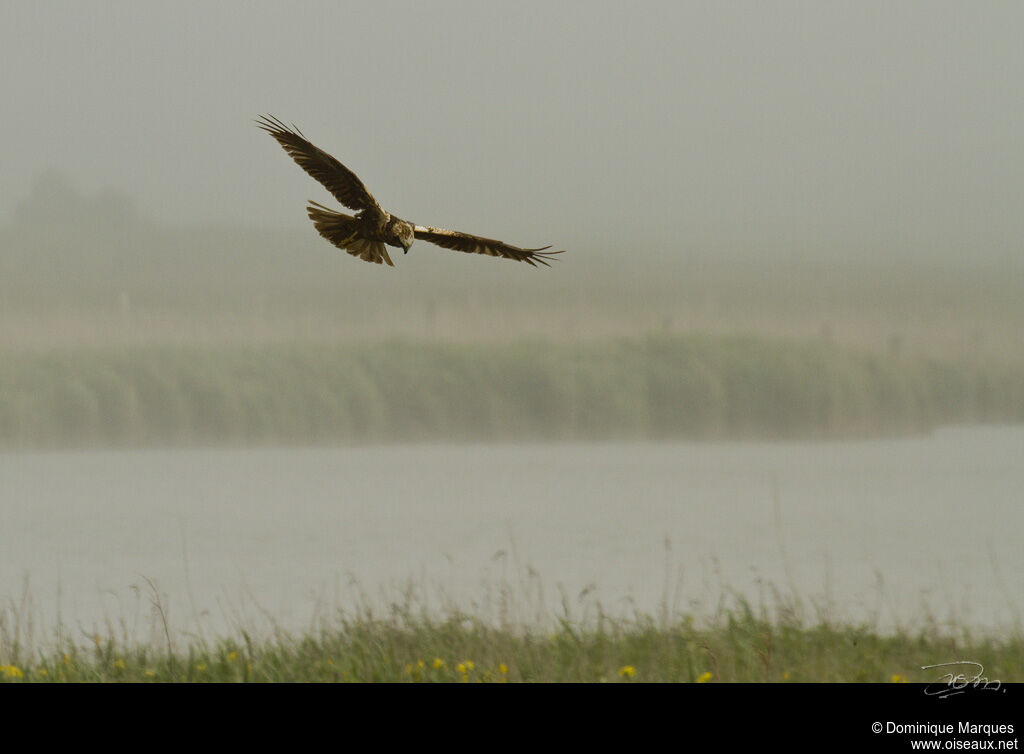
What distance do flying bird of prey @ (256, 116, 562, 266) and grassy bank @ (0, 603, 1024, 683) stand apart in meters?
4.13

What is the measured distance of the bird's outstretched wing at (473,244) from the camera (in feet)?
7.46

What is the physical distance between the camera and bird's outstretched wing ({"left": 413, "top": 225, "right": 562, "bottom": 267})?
2.27m

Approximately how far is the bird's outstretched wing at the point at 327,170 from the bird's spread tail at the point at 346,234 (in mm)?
49

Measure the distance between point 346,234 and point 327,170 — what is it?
164mm
